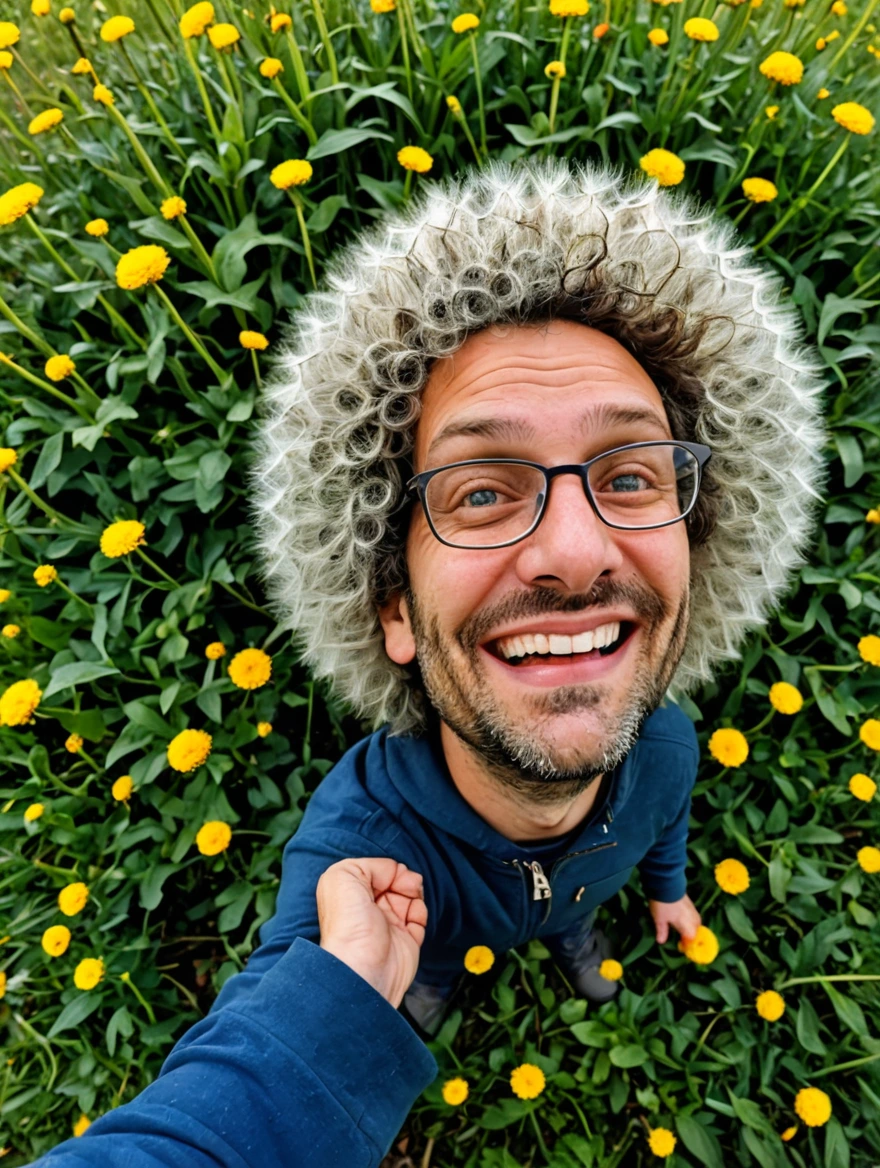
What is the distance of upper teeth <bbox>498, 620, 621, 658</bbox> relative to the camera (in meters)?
1.28

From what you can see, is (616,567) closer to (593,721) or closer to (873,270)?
(593,721)

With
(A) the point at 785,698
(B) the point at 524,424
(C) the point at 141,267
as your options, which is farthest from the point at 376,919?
(C) the point at 141,267

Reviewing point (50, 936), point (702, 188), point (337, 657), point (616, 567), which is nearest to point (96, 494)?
point (337, 657)

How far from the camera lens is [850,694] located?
230 cm

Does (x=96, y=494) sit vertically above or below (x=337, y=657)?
above

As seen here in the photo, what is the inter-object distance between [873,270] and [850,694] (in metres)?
1.49

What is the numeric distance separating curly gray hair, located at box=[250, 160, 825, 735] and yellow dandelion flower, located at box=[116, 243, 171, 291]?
0.46 meters

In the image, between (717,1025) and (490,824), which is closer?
(490,824)

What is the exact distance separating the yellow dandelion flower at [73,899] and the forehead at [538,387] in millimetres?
1613

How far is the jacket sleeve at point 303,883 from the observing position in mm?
1343

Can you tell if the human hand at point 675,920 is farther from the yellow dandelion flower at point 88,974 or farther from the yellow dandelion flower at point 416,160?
the yellow dandelion flower at point 416,160

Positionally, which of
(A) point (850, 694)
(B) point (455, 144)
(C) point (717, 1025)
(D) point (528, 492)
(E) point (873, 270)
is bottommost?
(C) point (717, 1025)

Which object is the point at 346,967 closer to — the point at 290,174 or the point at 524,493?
the point at 524,493

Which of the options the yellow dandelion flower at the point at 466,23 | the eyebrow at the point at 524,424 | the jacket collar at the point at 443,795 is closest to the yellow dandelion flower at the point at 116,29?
the yellow dandelion flower at the point at 466,23
